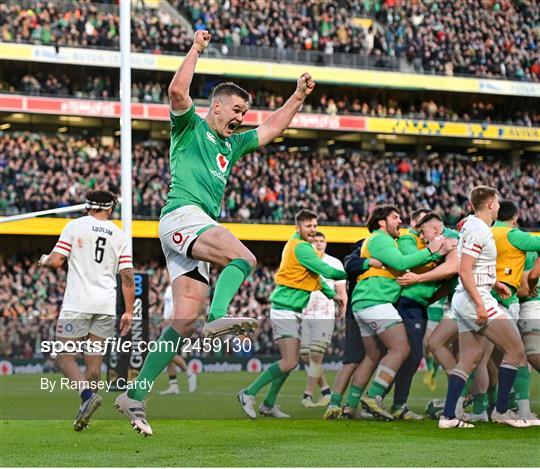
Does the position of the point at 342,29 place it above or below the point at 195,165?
above

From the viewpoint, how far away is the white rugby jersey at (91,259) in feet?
36.8

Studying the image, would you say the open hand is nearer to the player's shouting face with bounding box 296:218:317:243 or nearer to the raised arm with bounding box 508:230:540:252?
the raised arm with bounding box 508:230:540:252

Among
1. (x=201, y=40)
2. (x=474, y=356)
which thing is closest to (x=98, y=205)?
(x=474, y=356)

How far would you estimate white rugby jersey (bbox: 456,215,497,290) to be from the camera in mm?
10617

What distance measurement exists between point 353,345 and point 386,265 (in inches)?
57.6

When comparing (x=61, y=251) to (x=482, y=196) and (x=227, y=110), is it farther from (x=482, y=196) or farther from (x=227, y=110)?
(x=482, y=196)

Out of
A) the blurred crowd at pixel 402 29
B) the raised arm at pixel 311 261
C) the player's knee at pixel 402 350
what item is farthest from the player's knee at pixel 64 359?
the blurred crowd at pixel 402 29

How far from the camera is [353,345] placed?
13.1m

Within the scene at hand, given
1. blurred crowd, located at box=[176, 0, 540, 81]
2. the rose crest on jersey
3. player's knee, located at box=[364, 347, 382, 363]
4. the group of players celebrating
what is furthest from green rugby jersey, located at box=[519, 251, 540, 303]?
blurred crowd, located at box=[176, 0, 540, 81]

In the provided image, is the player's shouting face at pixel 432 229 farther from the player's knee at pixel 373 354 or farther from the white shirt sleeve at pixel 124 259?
the white shirt sleeve at pixel 124 259

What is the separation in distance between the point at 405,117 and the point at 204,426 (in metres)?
34.8

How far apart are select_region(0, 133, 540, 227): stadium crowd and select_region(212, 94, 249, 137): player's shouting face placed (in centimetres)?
2615

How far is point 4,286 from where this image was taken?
31297 mm

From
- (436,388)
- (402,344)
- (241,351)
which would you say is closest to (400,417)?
(402,344)
